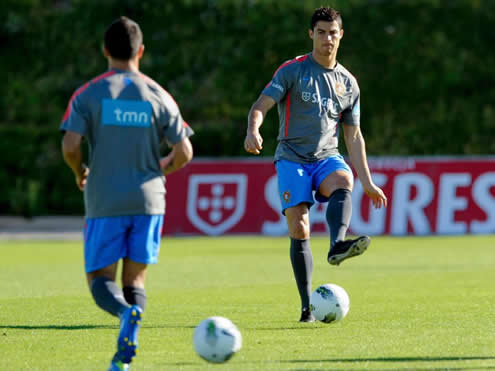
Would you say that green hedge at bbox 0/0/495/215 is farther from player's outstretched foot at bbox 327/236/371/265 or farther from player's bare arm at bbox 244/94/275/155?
player's outstretched foot at bbox 327/236/371/265

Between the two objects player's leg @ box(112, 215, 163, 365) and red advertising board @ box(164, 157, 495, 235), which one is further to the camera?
red advertising board @ box(164, 157, 495, 235)

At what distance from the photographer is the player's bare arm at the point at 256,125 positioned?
817 cm

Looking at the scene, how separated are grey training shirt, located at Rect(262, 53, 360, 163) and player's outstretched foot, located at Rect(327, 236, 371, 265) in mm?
1161

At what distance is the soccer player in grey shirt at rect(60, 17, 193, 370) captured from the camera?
20.7 feet

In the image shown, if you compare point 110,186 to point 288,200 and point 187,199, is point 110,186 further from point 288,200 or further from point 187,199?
point 187,199

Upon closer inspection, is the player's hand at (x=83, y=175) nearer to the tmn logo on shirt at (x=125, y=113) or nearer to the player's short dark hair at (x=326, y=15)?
the tmn logo on shirt at (x=125, y=113)

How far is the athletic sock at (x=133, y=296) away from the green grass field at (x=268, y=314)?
1.48ft

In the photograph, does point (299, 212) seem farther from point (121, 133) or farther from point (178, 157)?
point (121, 133)

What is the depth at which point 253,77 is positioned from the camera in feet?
112

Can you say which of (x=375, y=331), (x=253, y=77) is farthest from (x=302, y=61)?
(x=253, y=77)

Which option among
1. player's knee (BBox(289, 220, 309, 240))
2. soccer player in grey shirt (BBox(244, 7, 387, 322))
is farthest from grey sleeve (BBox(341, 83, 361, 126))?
player's knee (BBox(289, 220, 309, 240))

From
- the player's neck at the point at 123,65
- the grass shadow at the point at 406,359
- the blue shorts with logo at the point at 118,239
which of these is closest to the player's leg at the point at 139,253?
the blue shorts with logo at the point at 118,239

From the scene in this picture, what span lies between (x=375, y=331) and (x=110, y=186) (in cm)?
285

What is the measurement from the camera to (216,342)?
21.4 feet
